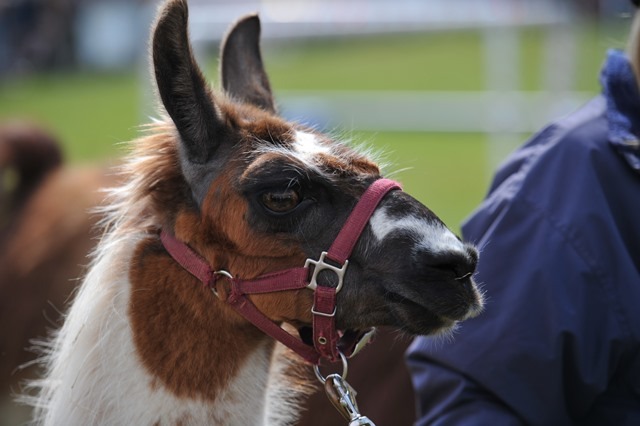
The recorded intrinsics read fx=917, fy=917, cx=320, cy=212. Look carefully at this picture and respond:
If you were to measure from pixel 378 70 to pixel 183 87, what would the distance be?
53.6 ft

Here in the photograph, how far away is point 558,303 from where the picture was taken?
2.10 meters

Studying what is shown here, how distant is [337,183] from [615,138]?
70 centimetres

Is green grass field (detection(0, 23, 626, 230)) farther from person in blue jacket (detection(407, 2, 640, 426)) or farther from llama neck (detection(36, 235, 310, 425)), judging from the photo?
llama neck (detection(36, 235, 310, 425))

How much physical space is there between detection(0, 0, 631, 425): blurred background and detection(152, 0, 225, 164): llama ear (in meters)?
0.28

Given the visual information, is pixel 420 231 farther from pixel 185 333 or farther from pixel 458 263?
pixel 185 333

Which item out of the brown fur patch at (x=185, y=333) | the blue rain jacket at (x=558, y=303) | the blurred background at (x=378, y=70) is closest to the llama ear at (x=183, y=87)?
the brown fur patch at (x=185, y=333)

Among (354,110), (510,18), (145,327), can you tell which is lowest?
(354,110)

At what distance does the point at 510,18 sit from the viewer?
8.58 meters

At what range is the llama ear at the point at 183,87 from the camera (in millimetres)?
2029

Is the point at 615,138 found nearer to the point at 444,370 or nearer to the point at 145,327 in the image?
the point at 444,370

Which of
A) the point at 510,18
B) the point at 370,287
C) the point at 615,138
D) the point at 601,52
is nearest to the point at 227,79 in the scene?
the point at 370,287

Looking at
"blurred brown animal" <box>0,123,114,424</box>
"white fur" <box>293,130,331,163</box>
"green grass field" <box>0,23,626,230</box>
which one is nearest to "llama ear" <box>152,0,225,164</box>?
"white fur" <box>293,130,331,163</box>

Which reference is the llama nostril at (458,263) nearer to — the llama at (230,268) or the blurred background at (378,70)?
the llama at (230,268)

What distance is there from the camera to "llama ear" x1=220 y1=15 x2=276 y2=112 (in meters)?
2.58
